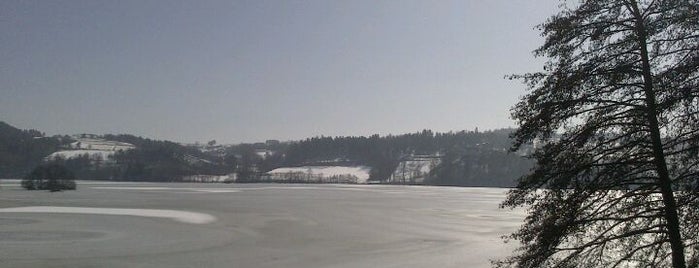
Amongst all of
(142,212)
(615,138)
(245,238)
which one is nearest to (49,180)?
(142,212)

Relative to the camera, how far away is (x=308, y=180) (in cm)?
18500

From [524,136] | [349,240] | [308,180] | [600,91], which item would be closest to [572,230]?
[524,136]

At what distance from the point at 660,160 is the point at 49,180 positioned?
10140 cm

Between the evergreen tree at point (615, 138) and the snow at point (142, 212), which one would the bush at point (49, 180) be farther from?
the evergreen tree at point (615, 138)

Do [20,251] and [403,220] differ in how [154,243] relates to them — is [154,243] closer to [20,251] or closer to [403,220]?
[20,251]

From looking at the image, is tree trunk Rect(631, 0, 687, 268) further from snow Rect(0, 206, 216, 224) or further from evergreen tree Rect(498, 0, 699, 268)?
snow Rect(0, 206, 216, 224)

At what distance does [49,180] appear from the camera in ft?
303

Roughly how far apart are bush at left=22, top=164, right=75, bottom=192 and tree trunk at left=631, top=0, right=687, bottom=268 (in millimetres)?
97793

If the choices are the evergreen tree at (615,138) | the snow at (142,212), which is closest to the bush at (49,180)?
the snow at (142,212)

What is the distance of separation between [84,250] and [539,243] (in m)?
23.5

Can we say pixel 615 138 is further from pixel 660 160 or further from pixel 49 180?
pixel 49 180

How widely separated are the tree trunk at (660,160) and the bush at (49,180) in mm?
97793

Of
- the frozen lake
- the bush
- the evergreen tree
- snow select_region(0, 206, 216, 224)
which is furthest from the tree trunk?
the bush

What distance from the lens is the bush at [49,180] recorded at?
91.8 meters
